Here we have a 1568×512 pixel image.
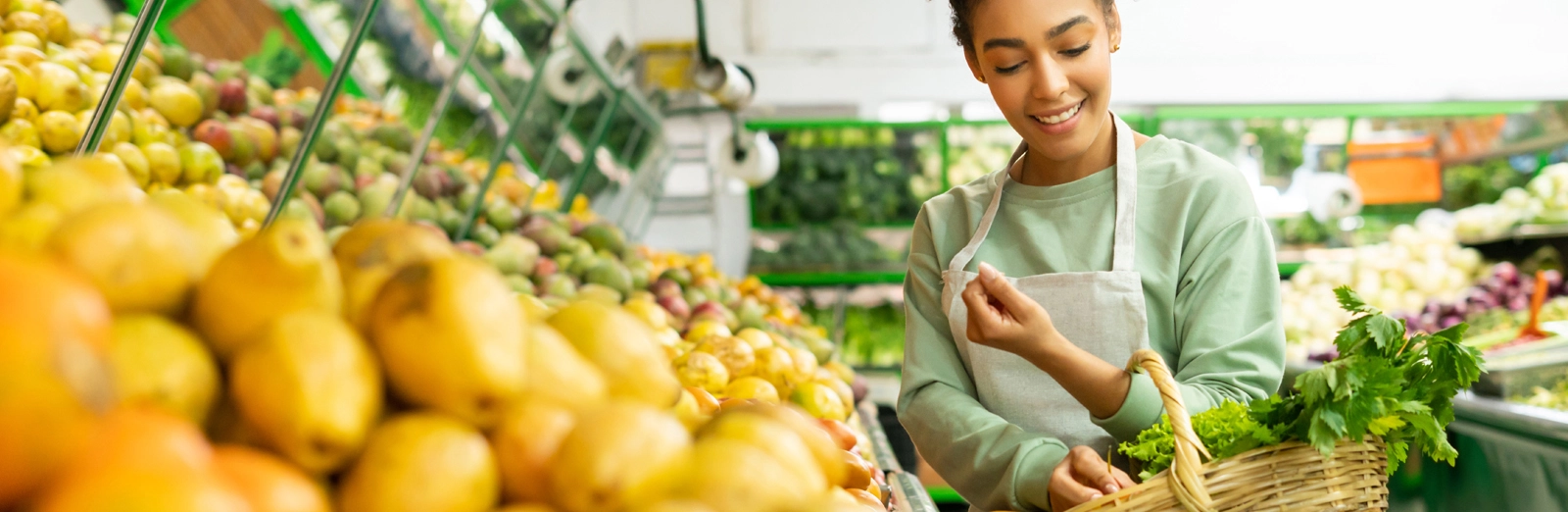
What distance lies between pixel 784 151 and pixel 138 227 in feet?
19.6

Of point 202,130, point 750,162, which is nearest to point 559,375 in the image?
point 202,130

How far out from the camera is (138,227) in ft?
1.79

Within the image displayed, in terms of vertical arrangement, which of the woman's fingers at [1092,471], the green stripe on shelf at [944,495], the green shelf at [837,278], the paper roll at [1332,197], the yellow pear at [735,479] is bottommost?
the green stripe on shelf at [944,495]

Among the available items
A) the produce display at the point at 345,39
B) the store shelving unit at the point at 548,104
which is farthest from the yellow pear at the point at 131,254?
the produce display at the point at 345,39

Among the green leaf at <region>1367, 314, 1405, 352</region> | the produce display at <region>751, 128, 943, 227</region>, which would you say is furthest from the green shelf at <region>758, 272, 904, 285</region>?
the green leaf at <region>1367, 314, 1405, 352</region>

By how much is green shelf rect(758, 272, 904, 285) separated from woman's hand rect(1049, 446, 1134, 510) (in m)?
4.67

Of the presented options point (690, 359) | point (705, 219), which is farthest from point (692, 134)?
point (690, 359)

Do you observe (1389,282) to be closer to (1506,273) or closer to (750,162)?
(1506,273)

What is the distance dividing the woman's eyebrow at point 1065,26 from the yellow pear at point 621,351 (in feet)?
2.91

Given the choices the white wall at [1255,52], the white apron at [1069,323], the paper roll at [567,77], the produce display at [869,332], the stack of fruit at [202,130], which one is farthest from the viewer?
the white wall at [1255,52]

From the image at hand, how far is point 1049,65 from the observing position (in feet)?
4.52

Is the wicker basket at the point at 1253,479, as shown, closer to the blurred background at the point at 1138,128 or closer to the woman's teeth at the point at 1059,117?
the woman's teeth at the point at 1059,117

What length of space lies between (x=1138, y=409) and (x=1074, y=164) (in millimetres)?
463

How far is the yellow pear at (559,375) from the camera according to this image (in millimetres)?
584
